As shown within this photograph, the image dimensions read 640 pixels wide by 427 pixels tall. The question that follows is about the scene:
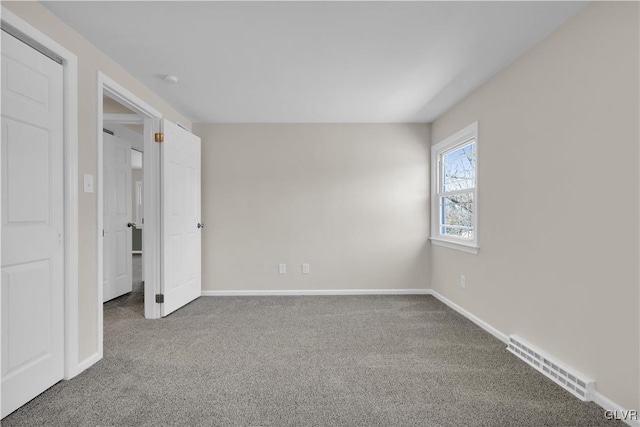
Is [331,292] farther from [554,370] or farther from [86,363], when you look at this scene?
[86,363]

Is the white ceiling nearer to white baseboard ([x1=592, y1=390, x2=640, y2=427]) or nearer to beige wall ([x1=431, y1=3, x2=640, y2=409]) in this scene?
beige wall ([x1=431, y1=3, x2=640, y2=409])

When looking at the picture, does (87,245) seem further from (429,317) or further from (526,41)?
(526,41)

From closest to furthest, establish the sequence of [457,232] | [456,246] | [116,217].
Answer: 1. [456,246]
2. [457,232]
3. [116,217]

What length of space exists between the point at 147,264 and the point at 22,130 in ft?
5.71

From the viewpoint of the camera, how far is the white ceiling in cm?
182

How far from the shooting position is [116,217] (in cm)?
397

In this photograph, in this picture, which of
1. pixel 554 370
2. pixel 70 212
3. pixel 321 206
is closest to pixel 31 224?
pixel 70 212

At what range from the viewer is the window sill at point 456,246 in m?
3.01

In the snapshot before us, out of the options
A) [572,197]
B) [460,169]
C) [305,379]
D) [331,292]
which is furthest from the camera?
[331,292]

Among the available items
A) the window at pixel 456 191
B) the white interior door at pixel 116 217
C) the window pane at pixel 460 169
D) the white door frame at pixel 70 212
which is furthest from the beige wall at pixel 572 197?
the white interior door at pixel 116 217

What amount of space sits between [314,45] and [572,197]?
1.93 metres

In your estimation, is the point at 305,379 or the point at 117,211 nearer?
the point at 305,379

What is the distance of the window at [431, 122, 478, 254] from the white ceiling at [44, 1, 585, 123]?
0.52 metres

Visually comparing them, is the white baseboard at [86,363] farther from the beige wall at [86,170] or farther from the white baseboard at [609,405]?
the white baseboard at [609,405]
